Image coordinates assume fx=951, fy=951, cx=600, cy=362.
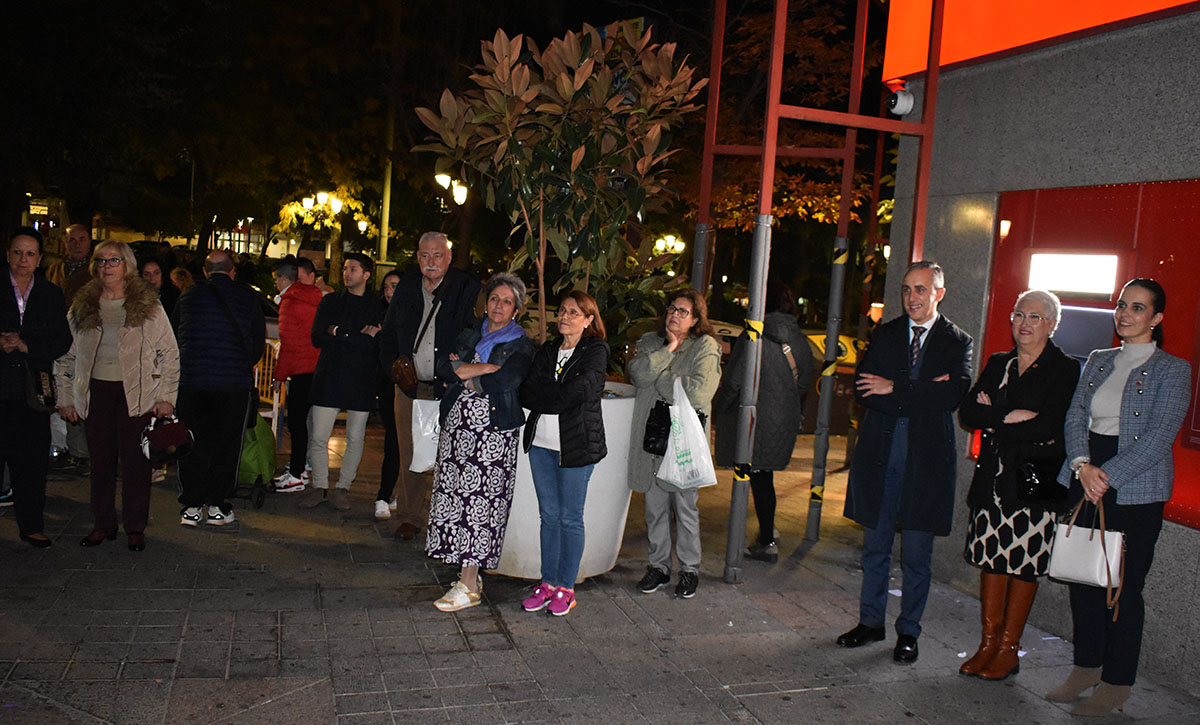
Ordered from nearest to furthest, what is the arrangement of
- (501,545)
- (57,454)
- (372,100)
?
1. (501,545)
2. (57,454)
3. (372,100)

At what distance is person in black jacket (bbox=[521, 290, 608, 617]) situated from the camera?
5.23m

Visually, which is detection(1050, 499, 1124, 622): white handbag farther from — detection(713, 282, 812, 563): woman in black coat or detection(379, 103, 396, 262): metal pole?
detection(379, 103, 396, 262): metal pole

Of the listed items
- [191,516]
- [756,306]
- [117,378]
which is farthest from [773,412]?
[117,378]

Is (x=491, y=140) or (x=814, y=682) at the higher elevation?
(x=491, y=140)

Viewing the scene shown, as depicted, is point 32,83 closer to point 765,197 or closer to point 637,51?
point 637,51

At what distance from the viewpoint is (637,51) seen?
6.05 metres

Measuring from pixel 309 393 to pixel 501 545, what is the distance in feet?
10.0

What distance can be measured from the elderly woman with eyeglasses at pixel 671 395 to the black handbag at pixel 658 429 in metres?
0.05

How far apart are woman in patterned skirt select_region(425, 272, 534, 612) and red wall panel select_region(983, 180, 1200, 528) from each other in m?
3.23

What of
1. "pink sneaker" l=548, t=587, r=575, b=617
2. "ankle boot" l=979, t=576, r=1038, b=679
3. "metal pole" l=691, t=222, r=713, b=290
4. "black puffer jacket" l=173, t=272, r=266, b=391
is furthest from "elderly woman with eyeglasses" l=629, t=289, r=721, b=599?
"black puffer jacket" l=173, t=272, r=266, b=391

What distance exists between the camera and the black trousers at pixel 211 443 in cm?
659

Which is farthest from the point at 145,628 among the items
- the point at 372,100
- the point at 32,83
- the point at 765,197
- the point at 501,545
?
the point at 372,100

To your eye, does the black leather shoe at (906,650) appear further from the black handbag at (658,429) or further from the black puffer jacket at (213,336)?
the black puffer jacket at (213,336)

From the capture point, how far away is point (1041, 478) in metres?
4.65
